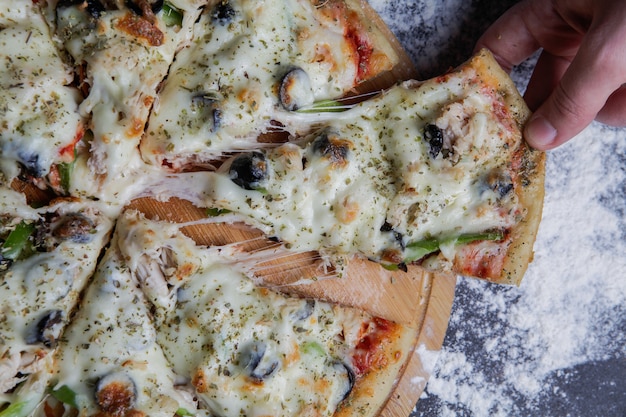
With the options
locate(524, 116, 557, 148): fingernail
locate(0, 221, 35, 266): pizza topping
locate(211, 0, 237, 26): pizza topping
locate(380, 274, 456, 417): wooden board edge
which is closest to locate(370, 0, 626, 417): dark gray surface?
locate(380, 274, 456, 417): wooden board edge

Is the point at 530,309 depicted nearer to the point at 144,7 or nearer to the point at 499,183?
the point at 499,183

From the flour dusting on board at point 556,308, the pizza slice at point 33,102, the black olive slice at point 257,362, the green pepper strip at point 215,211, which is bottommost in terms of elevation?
the flour dusting on board at point 556,308

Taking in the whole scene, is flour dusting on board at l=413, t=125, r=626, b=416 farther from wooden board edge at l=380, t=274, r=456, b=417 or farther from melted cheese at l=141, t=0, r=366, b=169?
melted cheese at l=141, t=0, r=366, b=169

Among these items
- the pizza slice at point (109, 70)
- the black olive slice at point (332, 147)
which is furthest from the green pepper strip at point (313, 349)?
the pizza slice at point (109, 70)

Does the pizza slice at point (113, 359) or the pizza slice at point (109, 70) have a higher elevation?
the pizza slice at point (109, 70)

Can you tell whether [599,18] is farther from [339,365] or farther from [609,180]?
[339,365]

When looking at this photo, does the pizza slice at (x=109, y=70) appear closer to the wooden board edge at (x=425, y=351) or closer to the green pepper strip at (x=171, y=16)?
the green pepper strip at (x=171, y=16)

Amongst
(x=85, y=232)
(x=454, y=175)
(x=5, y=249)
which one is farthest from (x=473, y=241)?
(x=5, y=249)

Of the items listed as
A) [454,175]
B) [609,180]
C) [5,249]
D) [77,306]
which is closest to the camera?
[5,249]
